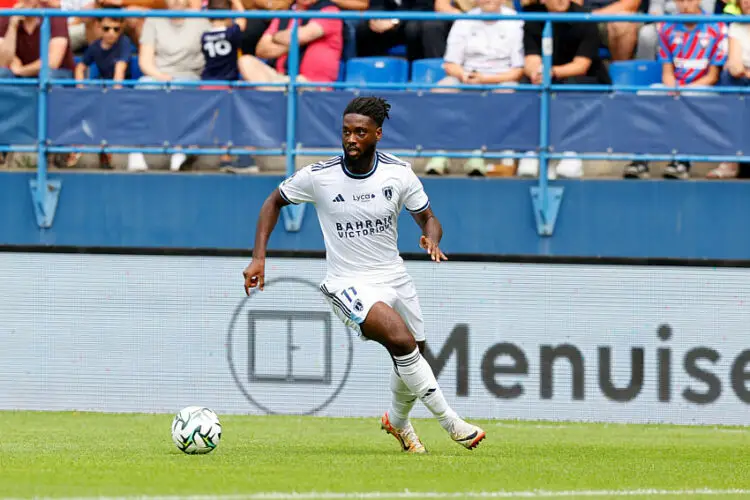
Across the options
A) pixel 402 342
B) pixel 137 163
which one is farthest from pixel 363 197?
pixel 137 163

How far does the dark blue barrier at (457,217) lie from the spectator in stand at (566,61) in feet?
0.73

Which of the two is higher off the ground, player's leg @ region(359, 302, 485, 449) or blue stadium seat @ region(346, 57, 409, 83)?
blue stadium seat @ region(346, 57, 409, 83)

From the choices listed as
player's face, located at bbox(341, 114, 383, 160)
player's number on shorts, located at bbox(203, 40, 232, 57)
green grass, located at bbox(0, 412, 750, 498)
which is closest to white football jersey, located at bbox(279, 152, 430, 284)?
player's face, located at bbox(341, 114, 383, 160)

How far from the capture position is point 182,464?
7.93 metres

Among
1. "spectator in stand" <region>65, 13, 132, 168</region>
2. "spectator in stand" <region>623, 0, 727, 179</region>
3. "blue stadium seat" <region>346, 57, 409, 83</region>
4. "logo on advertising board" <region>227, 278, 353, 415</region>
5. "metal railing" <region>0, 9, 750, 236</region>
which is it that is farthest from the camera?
"spectator in stand" <region>65, 13, 132, 168</region>

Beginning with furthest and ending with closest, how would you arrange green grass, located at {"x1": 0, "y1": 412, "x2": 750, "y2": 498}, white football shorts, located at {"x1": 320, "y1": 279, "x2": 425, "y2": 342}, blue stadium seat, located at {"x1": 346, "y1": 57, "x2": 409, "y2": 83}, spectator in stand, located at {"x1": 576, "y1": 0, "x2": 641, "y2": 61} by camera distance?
blue stadium seat, located at {"x1": 346, "y1": 57, "x2": 409, "y2": 83} → spectator in stand, located at {"x1": 576, "y1": 0, "x2": 641, "y2": 61} → white football shorts, located at {"x1": 320, "y1": 279, "x2": 425, "y2": 342} → green grass, located at {"x1": 0, "y1": 412, "x2": 750, "y2": 498}

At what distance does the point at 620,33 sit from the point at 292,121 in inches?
139

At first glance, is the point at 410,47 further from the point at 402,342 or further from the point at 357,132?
the point at 402,342

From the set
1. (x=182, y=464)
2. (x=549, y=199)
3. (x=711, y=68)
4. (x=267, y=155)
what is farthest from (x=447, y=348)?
(x=182, y=464)

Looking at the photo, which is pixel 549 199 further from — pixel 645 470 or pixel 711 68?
pixel 645 470

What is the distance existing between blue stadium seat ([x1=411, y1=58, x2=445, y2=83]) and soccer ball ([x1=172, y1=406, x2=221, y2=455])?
6.29 metres

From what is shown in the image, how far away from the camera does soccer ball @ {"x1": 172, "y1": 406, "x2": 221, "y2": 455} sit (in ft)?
28.3

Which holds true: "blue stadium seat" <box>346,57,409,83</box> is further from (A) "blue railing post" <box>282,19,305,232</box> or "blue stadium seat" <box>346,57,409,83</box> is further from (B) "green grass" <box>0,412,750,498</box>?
(B) "green grass" <box>0,412,750,498</box>

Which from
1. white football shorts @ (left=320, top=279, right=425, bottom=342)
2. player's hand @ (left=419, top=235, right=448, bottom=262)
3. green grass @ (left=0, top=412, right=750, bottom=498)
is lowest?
green grass @ (left=0, top=412, right=750, bottom=498)
